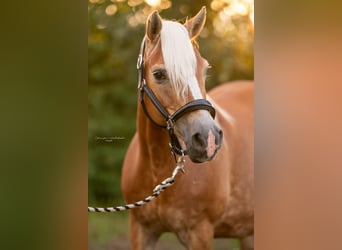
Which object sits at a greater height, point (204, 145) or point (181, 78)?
point (181, 78)

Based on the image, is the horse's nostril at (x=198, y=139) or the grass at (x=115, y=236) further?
the grass at (x=115, y=236)

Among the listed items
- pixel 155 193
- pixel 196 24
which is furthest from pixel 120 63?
pixel 155 193

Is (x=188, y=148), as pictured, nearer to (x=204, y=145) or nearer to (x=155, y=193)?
(x=204, y=145)

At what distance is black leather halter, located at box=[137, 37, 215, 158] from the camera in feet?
6.99

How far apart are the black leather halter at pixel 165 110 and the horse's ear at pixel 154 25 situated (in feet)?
0.18

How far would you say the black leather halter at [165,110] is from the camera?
2.13m

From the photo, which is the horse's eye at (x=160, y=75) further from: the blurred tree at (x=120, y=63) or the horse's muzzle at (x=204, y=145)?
the horse's muzzle at (x=204, y=145)

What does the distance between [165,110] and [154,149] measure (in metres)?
0.21

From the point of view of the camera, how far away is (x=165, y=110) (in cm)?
218

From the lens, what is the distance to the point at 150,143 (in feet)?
7.50

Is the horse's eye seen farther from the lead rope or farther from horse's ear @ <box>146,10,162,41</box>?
the lead rope

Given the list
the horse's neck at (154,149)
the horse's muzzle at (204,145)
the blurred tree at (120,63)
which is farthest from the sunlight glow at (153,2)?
the horse's muzzle at (204,145)
